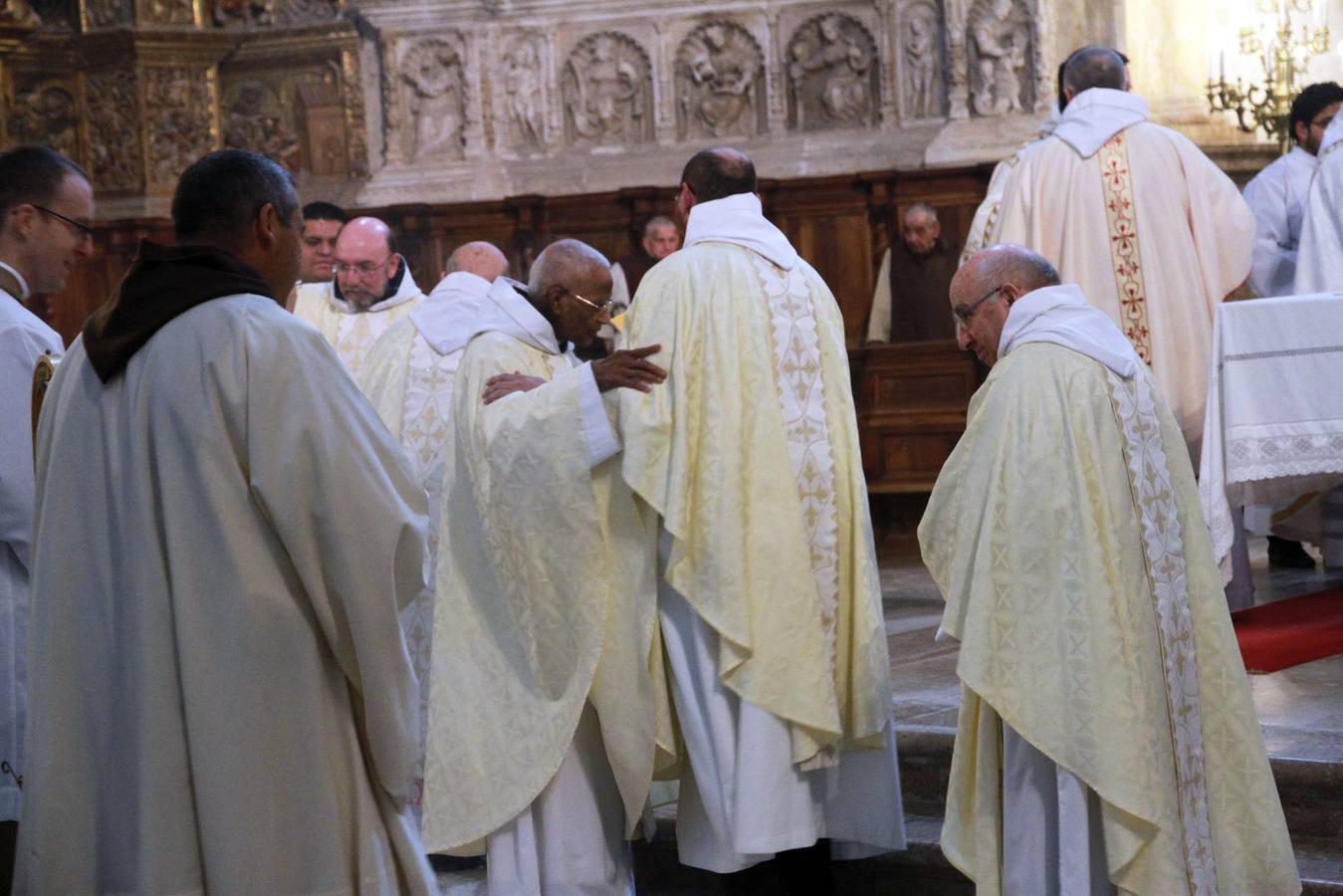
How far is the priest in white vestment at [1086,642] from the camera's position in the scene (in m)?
3.45

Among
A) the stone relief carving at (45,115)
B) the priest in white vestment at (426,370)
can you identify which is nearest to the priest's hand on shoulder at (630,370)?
the priest in white vestment at (426,370)

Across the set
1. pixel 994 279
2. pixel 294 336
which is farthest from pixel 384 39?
pixel 294 336

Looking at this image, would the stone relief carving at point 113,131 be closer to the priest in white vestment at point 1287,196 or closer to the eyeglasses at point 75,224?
the priest in white vestment at point 1287,196

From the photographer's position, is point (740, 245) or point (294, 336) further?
point (740, 245)

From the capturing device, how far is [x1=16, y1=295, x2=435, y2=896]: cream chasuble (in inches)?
101

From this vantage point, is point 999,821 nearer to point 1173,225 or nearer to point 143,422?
point 143,422

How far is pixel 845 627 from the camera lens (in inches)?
168

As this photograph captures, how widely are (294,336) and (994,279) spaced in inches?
66.9

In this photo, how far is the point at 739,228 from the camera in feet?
14.2

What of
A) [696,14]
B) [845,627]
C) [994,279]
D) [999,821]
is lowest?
[999,821]

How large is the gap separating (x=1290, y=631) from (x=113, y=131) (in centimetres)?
917

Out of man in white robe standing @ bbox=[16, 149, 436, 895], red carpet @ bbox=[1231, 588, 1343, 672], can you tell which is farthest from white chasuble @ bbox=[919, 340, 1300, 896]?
red carpet @ bbox=[1231, 588, 1343, 672]

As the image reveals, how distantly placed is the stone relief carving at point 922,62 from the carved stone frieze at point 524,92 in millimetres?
2441

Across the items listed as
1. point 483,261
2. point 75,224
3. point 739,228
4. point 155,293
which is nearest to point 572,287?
point 739,228
